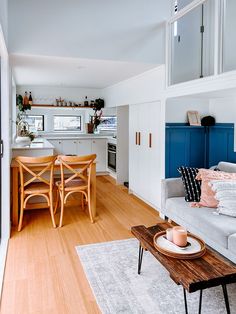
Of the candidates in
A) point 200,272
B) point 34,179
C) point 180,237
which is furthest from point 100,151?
point 200,272

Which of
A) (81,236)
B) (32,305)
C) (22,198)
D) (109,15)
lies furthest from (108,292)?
(109,15)

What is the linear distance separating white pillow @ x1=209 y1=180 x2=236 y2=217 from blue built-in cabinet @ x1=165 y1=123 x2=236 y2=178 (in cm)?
118

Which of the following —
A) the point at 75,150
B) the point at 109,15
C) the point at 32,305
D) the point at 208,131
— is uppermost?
the point at 109,15

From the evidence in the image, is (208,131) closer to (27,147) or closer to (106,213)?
(106,213)

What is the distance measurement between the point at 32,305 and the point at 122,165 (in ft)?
14.2

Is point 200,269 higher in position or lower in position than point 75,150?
lower

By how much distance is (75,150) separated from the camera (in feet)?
23.3

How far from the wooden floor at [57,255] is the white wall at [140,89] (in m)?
1.84

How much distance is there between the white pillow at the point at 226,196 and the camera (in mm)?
2725

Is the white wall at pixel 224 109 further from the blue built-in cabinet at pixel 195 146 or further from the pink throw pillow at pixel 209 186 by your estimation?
the pink throw pillow at pixel 209 186

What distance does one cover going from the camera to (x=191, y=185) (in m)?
3.30

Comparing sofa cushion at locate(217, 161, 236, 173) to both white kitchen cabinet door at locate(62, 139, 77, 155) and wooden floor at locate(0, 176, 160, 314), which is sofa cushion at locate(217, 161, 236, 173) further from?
white kitchen cabinet door at locate(62, 139, 77, 155)

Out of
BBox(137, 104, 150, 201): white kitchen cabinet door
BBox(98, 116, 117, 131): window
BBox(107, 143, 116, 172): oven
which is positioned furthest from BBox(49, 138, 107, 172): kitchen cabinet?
BBox(137, 104, 150, 201): white kitchen cabinet door

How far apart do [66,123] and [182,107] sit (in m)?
4.24
